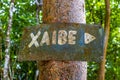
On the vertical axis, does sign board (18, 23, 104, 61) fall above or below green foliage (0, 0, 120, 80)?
above

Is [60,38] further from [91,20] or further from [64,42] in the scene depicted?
[91,20]

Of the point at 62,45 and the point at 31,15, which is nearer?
the point at 62,45

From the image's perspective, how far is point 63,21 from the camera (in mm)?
2061

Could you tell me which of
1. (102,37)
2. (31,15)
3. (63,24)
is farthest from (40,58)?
(31,15)

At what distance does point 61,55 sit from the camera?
1953 millimetres

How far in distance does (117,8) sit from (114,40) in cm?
130

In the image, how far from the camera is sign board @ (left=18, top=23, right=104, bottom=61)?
195cm

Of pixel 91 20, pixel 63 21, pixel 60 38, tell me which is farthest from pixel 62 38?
pixel 91 20

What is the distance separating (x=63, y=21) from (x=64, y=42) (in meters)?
0.17

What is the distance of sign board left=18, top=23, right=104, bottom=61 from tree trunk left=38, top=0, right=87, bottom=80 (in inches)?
3.2

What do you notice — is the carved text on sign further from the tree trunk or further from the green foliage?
the green foliage

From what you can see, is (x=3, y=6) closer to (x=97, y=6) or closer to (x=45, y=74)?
(x=97, y=6)

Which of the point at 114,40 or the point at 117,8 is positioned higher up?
the point at 117,8

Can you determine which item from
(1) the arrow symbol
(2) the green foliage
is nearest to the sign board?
(1) the arrow symbol
